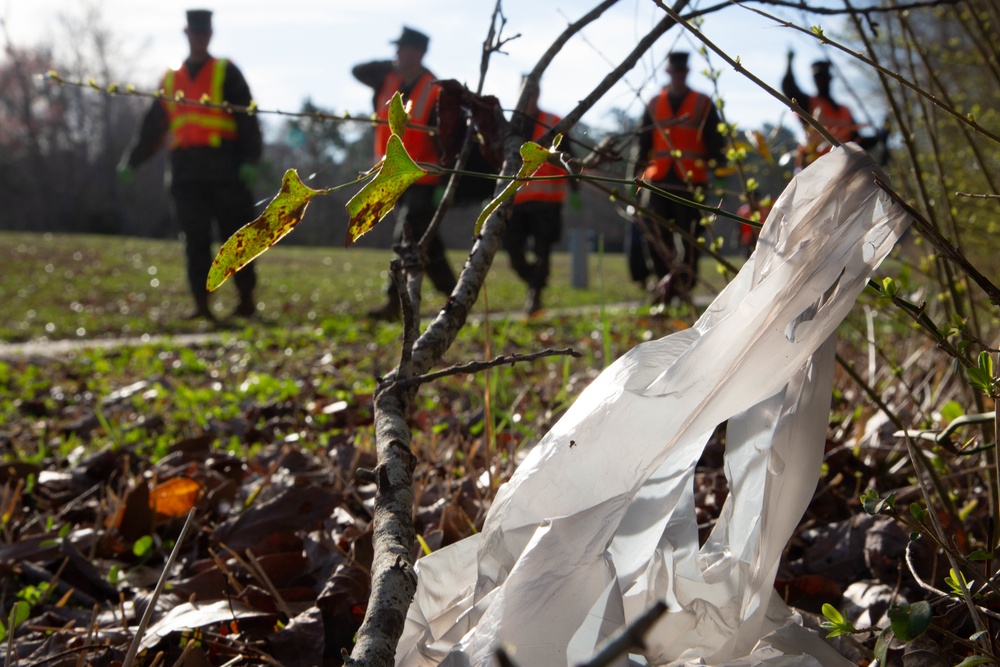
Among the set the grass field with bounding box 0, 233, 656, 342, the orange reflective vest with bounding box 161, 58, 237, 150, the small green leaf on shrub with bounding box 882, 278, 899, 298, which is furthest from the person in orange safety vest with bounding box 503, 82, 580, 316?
the small green leaf on shrub with bounding box 882, 278, 899, 298

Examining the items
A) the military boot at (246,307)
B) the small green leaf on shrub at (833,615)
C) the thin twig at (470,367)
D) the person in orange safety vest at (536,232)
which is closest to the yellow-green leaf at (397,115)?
the thin twig at (470,367)

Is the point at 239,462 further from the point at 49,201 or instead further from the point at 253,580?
the point at 49,201

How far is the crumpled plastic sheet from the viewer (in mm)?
872

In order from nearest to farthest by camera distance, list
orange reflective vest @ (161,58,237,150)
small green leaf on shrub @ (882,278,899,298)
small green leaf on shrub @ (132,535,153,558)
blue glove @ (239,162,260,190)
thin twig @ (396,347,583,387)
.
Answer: small green leaf on shrub @ (882,278,899,298) → thin twig @ (396,347,583,387) → small green leaf on shrub @ (132,535,153,558) → orange reflective vest @ (161,58,237,150) → blue glove @ (239,162,260,190)

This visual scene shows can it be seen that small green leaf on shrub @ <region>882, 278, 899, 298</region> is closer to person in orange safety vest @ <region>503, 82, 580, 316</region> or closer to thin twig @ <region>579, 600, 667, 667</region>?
thin twig @ <region>579, 600, 667, 667</region>

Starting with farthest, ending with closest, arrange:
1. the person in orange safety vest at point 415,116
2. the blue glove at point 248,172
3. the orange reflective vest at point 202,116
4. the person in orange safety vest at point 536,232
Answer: the person in orange safety vest at point 536,232
the blue glove at point 248,172
the orange reflective vest at point 202,116
the person in orange safety vest at point 415,116

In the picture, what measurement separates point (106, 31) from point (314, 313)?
34.8m

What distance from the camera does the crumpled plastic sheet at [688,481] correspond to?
87 cm

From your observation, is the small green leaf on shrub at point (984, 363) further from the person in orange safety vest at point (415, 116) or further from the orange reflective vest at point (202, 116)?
the orange reflective vest at point (202, 116)

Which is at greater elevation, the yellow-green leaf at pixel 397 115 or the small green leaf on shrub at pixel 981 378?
the yellow-green leaf at pixel 397 115

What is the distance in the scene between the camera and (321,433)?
2.80 m

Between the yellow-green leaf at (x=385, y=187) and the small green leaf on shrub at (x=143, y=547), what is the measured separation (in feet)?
3.70

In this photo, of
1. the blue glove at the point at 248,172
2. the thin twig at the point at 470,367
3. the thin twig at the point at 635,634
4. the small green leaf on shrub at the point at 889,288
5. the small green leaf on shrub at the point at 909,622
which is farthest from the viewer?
the blue glove at the point at 248,172

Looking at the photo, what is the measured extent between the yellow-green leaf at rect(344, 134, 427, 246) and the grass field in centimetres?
515
